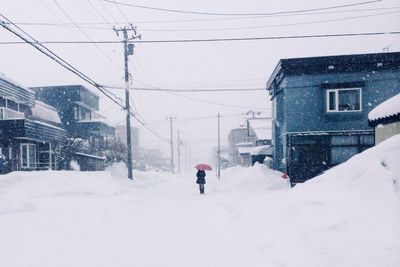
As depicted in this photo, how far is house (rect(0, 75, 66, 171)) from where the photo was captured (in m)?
23.2

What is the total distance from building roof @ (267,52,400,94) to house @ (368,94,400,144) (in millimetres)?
8861

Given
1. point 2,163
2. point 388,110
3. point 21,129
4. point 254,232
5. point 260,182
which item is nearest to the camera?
point 254,232

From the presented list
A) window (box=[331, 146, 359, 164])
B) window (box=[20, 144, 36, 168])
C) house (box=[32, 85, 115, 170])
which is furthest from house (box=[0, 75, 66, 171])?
window (box=[331, 146, 359, 164])

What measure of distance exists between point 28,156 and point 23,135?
346cm

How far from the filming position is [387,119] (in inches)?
479

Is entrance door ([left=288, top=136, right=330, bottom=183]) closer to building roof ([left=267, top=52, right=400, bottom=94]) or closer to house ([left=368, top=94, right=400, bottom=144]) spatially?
building roof ([left=267, top=52, right=400, bottom=94])

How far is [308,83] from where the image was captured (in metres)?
21.8

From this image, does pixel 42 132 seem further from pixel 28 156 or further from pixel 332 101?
pixel 332 101

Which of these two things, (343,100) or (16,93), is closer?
(343,100)

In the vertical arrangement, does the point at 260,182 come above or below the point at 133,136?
below

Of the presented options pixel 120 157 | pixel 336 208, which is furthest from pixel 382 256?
pixel 120 157

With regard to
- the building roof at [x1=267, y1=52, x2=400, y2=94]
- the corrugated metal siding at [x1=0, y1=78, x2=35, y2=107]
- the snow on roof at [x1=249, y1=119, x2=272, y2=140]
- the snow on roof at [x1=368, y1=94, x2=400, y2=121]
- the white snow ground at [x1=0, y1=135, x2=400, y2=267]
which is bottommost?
the white snow ground at [x1=0, y1=135, x2=400, y2=267]

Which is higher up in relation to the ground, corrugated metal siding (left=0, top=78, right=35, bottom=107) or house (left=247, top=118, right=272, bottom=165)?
corrugated metal siding (left=0, top=78, right=35, bottom=107)

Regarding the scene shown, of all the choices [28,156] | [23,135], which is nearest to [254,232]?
[23,135]
